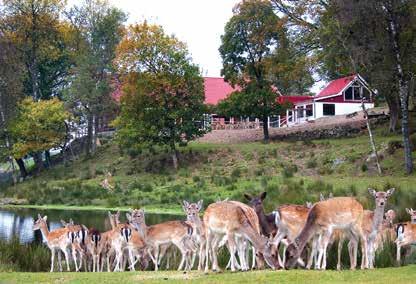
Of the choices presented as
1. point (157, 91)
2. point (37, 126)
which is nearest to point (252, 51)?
point (157, 91)

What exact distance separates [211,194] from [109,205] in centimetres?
599

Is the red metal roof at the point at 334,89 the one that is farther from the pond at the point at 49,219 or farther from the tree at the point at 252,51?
the pond at the point at 49,219

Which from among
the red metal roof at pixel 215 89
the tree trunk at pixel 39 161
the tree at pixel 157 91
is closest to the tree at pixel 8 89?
the tree trunk at pixel 39 161

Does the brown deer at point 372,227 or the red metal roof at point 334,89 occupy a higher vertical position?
the red metal roof at point 334,89

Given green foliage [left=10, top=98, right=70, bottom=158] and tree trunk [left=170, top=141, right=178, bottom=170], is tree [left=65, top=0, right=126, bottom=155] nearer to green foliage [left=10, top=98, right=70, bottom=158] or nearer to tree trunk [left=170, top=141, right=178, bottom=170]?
green foliage [left=10, top=98, right=70, bottom=158]

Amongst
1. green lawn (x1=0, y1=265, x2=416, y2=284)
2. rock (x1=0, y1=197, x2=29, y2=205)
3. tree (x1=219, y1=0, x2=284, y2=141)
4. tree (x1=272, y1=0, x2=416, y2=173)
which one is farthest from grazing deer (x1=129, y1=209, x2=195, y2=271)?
tree (x1=219, y1=0, x2=284, y2=141)

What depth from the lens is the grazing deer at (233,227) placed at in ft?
41.4

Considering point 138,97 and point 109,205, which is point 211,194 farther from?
point 138,97

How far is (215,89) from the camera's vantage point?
71.9 m

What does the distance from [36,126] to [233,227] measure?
146ft

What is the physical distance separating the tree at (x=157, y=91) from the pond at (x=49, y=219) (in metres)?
14.6

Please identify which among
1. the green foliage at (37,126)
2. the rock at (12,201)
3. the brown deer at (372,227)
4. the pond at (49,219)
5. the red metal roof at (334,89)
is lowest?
the rock at (12,201)

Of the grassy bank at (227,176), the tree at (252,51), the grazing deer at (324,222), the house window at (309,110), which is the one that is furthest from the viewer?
the house window at (309,110)

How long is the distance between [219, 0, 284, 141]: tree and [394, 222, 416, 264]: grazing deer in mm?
35432
